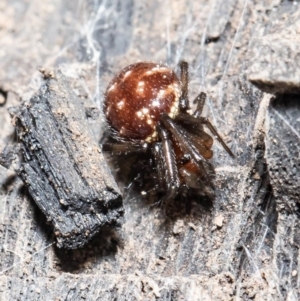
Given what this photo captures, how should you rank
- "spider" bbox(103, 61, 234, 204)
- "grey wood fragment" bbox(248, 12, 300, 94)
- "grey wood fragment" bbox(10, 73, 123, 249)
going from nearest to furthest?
"grey wood fragment" bbox(248, 12, 300, 94), "grey wood fragment" bbox(10, 73, 123, 249), "spider" bbox(103, 61, 234, 204)

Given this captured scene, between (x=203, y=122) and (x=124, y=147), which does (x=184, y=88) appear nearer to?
(x=203, y=122)

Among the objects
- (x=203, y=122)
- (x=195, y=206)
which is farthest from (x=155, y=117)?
(x=195, y=206)

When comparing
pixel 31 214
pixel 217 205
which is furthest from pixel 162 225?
pixel 31 214

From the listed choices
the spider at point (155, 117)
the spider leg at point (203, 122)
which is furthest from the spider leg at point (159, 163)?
the spider leg at point (203, 122)

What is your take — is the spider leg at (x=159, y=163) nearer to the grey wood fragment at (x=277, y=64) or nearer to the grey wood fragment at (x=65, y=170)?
the grey wood fragment at (x=65, y=170)

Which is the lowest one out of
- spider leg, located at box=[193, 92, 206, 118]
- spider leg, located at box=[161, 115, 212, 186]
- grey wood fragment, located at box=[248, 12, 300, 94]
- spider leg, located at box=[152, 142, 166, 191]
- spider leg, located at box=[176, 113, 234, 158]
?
spider leg, located at box=[152, 142, 166, 191]

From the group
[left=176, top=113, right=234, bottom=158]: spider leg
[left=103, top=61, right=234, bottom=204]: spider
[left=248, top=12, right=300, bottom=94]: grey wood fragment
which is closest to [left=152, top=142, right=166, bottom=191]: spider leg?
[left=103, top=61, right=234, bottom=204]: spider

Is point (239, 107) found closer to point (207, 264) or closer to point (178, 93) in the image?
point (178, 93)

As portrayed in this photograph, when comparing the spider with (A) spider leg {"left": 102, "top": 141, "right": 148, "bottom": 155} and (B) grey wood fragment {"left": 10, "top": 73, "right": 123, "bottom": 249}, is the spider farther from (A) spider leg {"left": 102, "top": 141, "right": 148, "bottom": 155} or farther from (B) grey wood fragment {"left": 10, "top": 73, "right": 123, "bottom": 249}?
(B) grey wood fragment {"left": 10, "top": 73, "right": 123, "bottom": 249}
